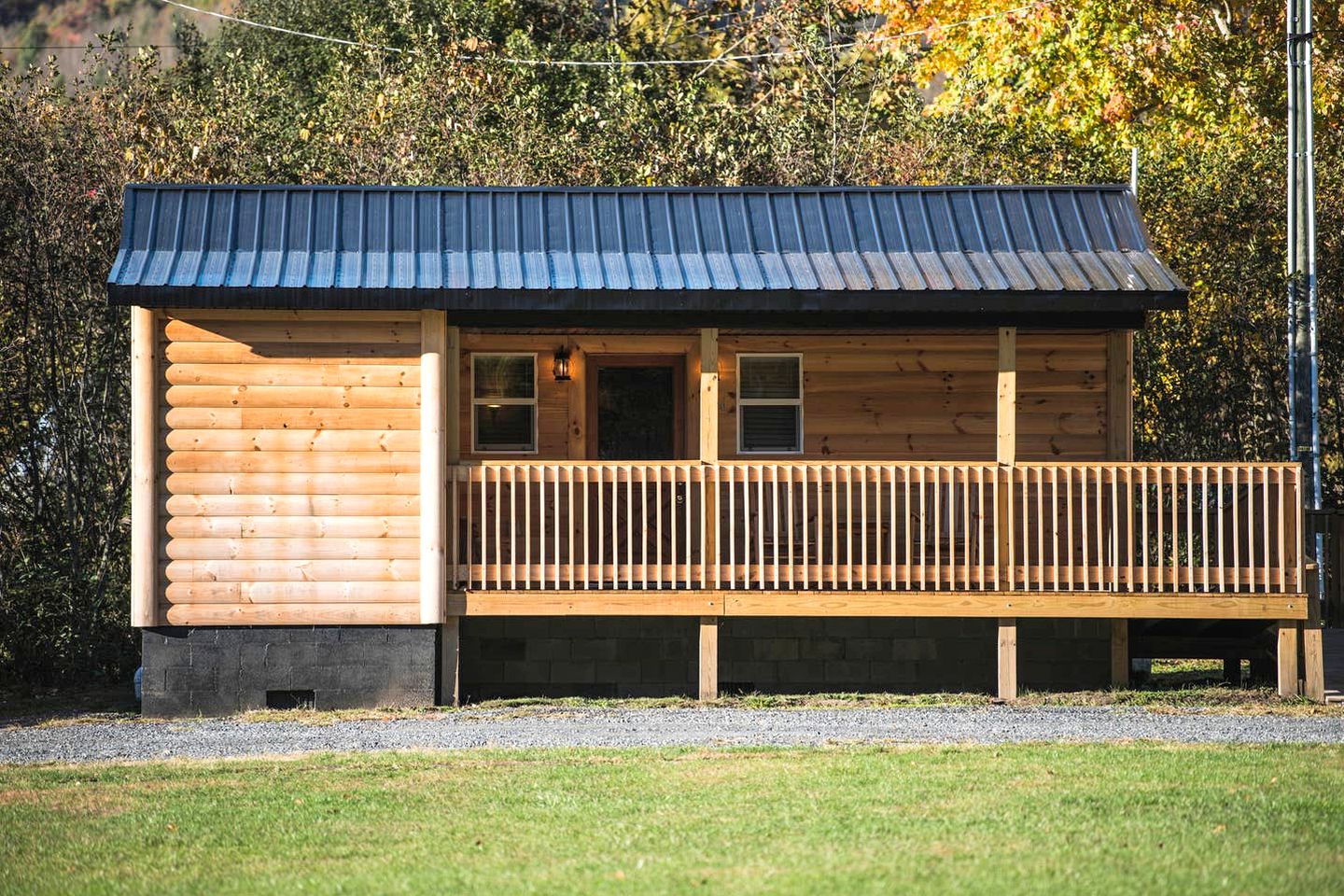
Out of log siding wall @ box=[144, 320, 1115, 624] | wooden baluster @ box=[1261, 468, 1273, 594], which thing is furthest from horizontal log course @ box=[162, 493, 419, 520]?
wooden baluster @ box=[1261, 468, 1273, 594]

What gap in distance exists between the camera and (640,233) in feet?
43.2

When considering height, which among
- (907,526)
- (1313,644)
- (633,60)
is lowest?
(1313,644)

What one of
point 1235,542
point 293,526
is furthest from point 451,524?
point 1235,542

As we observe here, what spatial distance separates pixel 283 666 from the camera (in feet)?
41.5

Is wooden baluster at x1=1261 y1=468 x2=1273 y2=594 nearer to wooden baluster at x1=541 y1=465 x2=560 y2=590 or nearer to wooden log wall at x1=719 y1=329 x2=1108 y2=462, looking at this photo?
wooden log wall at x1=719 y1=329 x2=1108 y2=462

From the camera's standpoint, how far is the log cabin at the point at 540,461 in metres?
12.4

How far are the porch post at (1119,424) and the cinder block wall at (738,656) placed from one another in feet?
1.75

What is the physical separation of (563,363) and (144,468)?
12.7 feet

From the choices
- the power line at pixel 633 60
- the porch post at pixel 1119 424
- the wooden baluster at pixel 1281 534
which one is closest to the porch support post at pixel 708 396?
the porch post at pixel 1119 424

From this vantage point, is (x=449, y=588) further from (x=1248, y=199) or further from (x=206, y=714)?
(x=1248, y=199)

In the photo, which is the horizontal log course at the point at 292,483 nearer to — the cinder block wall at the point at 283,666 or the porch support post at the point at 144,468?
the porch support post at the point at 144,468

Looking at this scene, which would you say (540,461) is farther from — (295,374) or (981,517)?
(981,517)

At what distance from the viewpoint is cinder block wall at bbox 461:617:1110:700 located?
1384cm

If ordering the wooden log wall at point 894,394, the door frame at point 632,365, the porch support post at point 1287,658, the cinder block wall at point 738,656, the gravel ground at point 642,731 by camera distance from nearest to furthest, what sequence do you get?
the gravel ground at point 642,731
the porch support post at point 1287,658
the cinder block wall at point 738,656
the wooden log wall at point 894,394
the door frame at point 632,365
